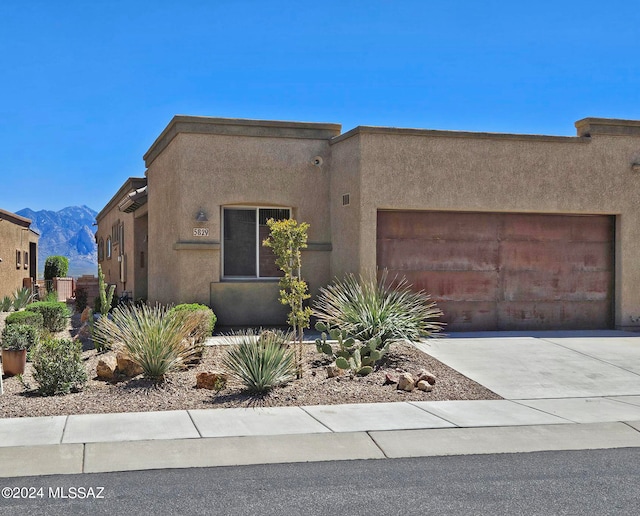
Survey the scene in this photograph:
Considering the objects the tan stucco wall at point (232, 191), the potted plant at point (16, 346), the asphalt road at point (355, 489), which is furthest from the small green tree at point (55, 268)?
the asphalt road at point (355, 489)

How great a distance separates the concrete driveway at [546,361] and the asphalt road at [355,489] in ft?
12.7

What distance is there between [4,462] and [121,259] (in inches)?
742

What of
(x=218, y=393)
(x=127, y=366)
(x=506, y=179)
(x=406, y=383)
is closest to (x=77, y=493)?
(x=218, y=393)

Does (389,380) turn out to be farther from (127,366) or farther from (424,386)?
(127,366)

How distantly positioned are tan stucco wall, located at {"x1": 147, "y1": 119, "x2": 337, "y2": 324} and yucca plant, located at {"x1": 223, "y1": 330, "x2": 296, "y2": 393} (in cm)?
506

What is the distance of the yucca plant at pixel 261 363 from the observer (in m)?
10.4

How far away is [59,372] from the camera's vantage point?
34.1ft

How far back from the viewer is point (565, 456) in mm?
7758

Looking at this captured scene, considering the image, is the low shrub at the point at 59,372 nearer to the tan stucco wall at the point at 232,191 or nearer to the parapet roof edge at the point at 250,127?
the tan stucco wall at the point at 232,191

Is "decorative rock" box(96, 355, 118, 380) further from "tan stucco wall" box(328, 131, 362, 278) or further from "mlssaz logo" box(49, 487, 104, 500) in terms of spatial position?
"tan stucco wall" box(328, 131, 362, 278)

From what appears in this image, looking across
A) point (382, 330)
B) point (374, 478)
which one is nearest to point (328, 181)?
point (382, 330)

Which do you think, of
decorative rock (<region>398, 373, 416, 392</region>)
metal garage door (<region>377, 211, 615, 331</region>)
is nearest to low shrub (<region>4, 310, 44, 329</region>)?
metal garage door (<region>377, 211, 615, 331</region>)

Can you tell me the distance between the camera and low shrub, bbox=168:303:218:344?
41.8 feet

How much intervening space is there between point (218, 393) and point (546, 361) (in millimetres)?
6005
